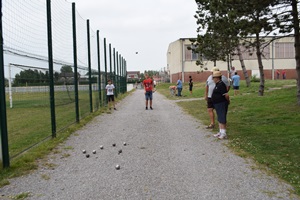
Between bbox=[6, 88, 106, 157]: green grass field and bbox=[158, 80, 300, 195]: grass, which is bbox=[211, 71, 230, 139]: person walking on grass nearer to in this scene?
bbox=[158, 80, 300, 195]: grass

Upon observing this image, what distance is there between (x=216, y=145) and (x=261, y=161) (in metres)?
1.72

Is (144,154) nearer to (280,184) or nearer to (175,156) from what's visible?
(175,156)

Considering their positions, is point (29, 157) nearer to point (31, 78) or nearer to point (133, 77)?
point (31, 78)

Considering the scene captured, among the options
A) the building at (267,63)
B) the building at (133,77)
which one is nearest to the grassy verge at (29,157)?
the building at (267,63)

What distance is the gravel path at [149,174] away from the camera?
15.1 ft

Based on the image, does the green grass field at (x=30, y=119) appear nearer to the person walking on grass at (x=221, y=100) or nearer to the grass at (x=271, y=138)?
the person walking on grass at (x=221, y=100)

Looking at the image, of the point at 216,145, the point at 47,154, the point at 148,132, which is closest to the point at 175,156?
the point at 216,145

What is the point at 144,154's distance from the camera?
6.98 m

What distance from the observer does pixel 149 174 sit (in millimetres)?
5520

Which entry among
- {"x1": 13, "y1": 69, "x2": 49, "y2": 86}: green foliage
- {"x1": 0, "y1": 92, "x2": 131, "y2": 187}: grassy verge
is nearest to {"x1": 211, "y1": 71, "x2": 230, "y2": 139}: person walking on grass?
{"x1": 0, "y1": 92, "x2": 131, "y2": 187}: grassy verge

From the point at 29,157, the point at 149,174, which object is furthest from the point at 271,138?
the point at 29,157

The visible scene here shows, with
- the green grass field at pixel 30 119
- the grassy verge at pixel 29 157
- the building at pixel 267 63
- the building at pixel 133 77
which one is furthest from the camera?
the building at pixel 133 77

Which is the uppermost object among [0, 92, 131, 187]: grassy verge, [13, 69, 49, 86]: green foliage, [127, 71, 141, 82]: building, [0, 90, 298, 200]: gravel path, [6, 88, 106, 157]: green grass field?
[127, 71, 141, 82]: building

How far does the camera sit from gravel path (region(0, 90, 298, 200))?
462 cm
